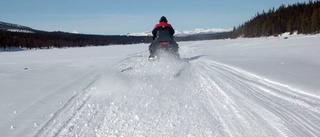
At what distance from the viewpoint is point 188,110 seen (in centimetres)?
525

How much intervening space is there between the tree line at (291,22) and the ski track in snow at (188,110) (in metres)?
62.5

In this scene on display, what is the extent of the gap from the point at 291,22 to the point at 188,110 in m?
75.8

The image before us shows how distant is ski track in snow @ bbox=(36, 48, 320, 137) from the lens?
13.9 ft

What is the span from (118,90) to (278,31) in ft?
263

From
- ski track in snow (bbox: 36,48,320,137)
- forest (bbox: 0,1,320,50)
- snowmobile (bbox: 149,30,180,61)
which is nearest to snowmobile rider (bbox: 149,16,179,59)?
snowmobile (bbox: 149,30,180,61)

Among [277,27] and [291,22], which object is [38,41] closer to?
[277,27]

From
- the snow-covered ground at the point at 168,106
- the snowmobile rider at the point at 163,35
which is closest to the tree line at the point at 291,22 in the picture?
the snowmobile rider at the point at 163,35

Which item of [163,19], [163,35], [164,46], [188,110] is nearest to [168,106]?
[188,110]

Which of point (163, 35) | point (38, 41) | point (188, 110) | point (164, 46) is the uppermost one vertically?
point (163, 35)

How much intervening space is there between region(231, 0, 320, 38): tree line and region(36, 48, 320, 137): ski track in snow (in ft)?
205

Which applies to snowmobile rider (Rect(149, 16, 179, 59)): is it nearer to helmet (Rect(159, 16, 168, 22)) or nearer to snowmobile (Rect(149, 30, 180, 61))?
snowmobile (Rect(149, 30, 180, 61))

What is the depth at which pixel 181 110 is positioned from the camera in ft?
17.2

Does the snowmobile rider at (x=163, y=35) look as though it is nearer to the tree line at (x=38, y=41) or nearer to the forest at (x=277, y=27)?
the forest at (x=277, y=27)

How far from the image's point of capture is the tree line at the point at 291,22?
64.7m
